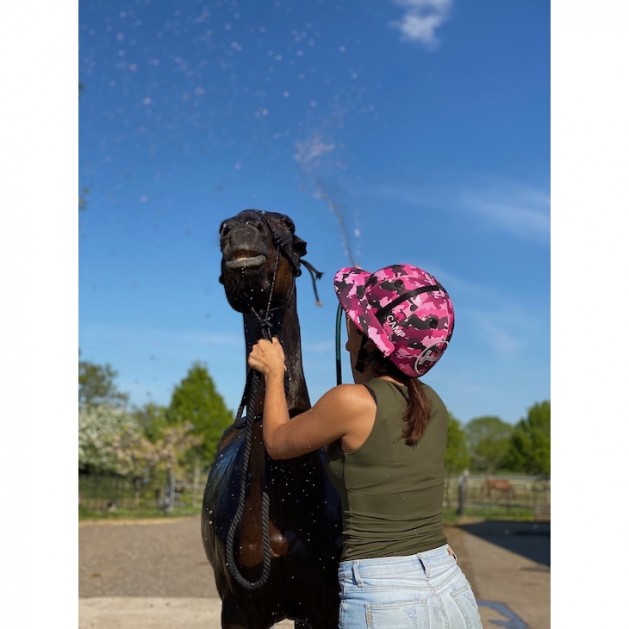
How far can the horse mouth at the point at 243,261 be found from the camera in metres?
2.46

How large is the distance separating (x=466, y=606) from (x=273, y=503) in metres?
0.80

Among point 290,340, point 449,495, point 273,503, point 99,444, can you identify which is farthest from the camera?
point 99,444

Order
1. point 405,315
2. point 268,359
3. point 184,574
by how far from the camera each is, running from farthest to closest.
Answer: point 184,574
point 268,359
point 405,315

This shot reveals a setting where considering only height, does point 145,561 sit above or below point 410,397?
below

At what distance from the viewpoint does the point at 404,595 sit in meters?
2.01

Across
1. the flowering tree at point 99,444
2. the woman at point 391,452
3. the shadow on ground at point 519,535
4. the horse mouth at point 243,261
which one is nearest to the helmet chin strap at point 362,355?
the woman at point 391,452

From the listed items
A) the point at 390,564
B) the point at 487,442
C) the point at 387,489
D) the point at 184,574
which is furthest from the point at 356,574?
the point at 487,442

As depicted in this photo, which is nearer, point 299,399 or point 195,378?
point 299,399

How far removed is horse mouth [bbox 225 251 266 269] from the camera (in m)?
2.46

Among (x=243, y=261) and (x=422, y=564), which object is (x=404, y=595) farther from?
(x=243, y=261)
